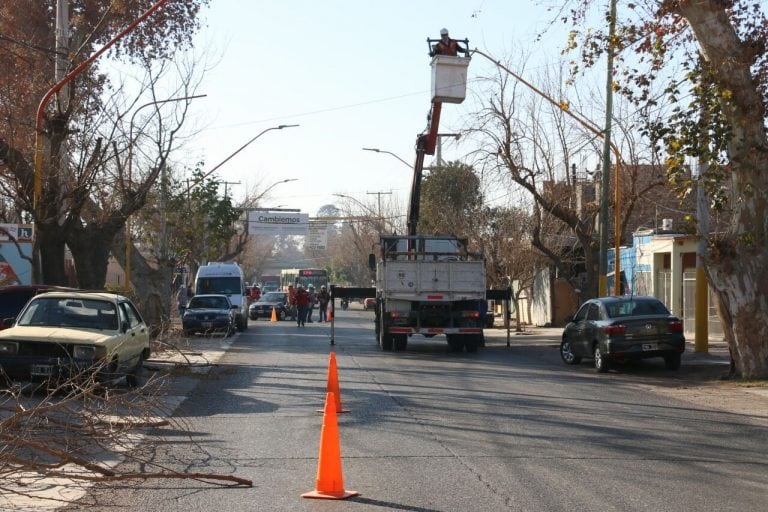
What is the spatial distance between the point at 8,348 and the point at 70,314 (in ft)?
6.04

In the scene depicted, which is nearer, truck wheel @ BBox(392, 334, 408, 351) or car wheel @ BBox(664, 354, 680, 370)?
car wheel @ BBox(664, 354, 680, 370)

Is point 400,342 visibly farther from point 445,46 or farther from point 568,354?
point 445,46

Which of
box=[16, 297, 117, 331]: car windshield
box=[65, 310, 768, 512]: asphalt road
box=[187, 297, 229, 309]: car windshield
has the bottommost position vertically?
box=[65, 310, 768, 512]: asphalt road

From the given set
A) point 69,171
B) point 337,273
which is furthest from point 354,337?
point 337,273

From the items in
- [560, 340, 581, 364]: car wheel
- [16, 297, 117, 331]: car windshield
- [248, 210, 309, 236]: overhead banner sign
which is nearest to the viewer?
[16, 297, 117, 331]: car windshield

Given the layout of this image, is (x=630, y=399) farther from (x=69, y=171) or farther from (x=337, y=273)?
(x=337, y=273)

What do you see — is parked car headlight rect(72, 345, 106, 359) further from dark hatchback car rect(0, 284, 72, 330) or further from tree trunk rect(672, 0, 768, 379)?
tree trunk rect(672, 0, 768, 379)

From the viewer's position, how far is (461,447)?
10.9 m

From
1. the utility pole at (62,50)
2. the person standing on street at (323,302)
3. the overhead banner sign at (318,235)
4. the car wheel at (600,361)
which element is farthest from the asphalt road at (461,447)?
the overhead banner sign at (318,235)

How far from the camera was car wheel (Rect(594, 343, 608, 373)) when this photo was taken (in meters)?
21.5

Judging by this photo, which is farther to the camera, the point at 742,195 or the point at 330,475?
the point at 742,195

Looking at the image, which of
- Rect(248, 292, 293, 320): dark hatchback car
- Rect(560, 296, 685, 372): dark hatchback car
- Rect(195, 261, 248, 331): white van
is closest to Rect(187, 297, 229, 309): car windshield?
Rect(195, 261, 248, 331): white van

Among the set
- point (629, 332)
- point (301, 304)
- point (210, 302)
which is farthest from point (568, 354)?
point (301, 304)

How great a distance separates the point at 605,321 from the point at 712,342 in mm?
9613
